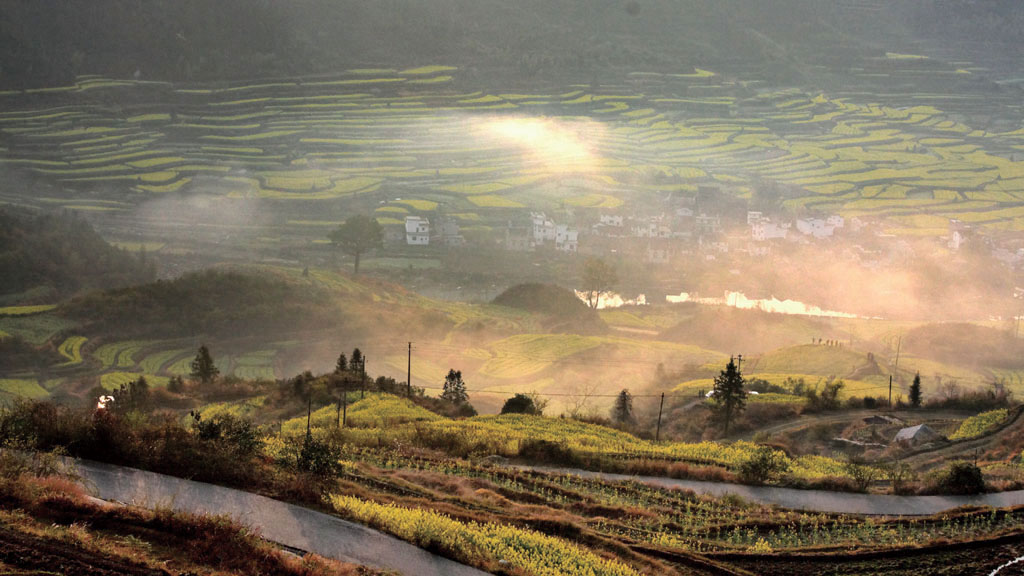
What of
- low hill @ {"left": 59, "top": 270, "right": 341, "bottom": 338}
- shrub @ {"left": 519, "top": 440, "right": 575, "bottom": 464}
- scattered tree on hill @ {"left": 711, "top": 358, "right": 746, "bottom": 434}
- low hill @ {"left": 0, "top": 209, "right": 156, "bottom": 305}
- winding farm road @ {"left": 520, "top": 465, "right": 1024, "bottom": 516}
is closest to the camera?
winding farm road @ {"left": 520, "top": 465, "right": 1024, "bottom": 516}

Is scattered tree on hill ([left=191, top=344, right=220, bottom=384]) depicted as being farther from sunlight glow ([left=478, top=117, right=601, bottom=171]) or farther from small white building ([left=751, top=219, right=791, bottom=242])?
sunlight glow ([left=478, top=117, right=601, bottom=171])

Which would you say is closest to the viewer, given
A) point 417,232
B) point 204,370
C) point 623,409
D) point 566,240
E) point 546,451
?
point 546,451

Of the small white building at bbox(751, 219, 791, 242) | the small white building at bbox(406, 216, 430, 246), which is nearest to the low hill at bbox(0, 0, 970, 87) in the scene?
the small white building at bbox(406, 216, 430, 246)

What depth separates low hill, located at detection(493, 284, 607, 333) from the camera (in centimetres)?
3659

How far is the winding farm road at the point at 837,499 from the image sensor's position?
10.4m

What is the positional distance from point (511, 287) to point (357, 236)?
24.9ft

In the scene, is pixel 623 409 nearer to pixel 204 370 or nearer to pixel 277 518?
pixel 204 370

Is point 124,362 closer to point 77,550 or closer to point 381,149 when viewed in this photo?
point 77,550

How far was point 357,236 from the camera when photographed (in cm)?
4006

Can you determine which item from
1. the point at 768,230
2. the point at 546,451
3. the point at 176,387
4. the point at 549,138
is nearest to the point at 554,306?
the point at 768,230

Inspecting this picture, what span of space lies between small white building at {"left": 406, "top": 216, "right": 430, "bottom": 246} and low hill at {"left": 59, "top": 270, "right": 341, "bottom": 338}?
10.5m

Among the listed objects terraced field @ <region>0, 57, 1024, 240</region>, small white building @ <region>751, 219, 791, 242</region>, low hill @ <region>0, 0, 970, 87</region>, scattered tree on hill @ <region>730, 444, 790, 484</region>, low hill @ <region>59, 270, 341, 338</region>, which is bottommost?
scattered tree on hill @ <region>730, 444, 790, 484</region>

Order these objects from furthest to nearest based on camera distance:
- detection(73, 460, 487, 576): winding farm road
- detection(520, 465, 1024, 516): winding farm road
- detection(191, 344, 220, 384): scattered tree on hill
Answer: detection(191, 344, 220, 384): scattered tree on hill → detection(520, 465, 1024, 516): winding farm road → detection(73, 460, 487, 576): winding farm road

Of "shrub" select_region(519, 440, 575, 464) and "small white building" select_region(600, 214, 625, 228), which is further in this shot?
"small white building" select_region(600, 214, 625, 228)
